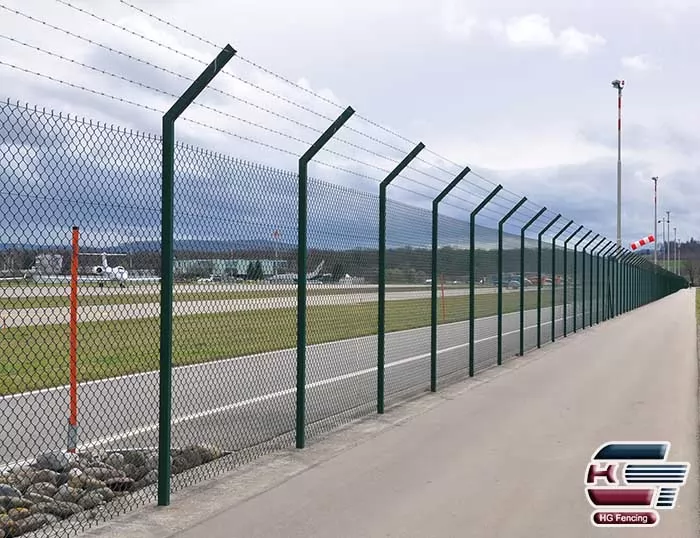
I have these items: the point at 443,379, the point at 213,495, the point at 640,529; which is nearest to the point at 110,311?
the point at 213,495

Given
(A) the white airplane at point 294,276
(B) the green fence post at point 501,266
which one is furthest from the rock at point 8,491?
(B) the green fence post at point 501,266

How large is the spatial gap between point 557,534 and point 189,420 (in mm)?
3737

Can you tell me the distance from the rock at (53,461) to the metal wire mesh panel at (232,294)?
2.55 ft

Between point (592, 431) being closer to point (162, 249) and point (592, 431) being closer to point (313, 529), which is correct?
point (313, 529)

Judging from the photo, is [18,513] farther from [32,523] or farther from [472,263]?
[472,263]

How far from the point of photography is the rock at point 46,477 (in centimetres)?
557

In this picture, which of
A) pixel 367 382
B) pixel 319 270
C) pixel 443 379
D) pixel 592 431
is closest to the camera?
pixel 319 270

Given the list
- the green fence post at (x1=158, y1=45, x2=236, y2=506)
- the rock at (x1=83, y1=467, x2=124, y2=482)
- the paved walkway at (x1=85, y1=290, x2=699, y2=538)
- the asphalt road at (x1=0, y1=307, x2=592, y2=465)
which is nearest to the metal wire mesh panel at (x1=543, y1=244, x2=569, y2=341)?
the paved walkway at (x1=85, y1=290, x2=699, y2=538)

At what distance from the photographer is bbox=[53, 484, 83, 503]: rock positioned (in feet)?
17.3

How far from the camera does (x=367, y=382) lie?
910cm

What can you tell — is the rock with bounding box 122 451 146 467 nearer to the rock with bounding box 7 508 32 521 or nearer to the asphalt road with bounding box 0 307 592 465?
the asphalt road with bounding box 0 307 592 465

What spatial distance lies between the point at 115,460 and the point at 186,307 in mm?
1499

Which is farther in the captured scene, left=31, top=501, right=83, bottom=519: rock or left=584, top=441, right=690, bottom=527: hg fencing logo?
left=584, top=441, right=690, bottom=527: hg fencing logo

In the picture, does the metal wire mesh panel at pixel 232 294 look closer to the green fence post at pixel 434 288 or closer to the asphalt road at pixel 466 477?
the asphalt road at pixel 466 477
